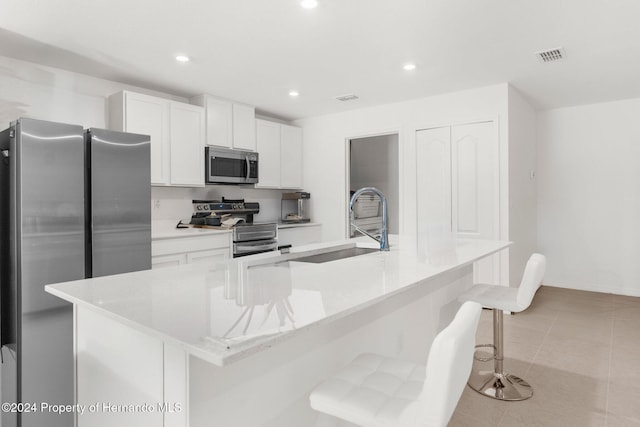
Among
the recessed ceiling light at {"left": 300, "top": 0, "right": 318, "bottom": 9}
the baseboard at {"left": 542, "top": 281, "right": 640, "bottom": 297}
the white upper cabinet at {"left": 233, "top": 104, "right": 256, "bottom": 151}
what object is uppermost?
the recessed ceiling light at {"left": 300, "top": 0, "right": 318, "bottom": 9}

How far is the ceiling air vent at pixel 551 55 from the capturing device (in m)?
3.19

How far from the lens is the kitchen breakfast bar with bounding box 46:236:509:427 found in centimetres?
92

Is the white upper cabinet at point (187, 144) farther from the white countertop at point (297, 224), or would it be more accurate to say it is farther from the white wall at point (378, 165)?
the white wall at point (378, 165)

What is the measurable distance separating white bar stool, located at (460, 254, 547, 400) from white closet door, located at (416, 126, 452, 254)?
201cm

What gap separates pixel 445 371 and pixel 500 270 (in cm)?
372

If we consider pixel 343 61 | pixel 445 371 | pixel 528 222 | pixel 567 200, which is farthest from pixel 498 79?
pixel 445 371

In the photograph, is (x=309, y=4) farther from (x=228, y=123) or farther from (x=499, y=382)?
(x=499, y=382)

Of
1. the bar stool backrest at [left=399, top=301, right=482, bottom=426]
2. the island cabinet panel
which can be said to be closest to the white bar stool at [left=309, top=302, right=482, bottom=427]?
the bar stool backrest at [left=399, top=301, right=482, bottom=426]

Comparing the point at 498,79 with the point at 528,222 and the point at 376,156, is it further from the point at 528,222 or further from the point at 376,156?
the point at 376,156

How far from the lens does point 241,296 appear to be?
119cm

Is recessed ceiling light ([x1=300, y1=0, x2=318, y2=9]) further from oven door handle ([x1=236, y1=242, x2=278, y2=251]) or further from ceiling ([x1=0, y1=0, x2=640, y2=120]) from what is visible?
oven door handle ([x1=236, y1=242, x2=278, y2=251])

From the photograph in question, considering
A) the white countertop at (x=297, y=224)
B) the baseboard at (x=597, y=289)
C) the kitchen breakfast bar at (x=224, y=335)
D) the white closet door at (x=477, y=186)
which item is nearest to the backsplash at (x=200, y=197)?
the white countertop at (x=297, y=224)

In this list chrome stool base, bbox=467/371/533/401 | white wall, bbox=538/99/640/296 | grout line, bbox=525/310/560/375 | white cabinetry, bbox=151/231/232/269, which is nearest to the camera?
chrome stool base, bbox=467/371/533/401

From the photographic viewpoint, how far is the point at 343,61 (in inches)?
134
